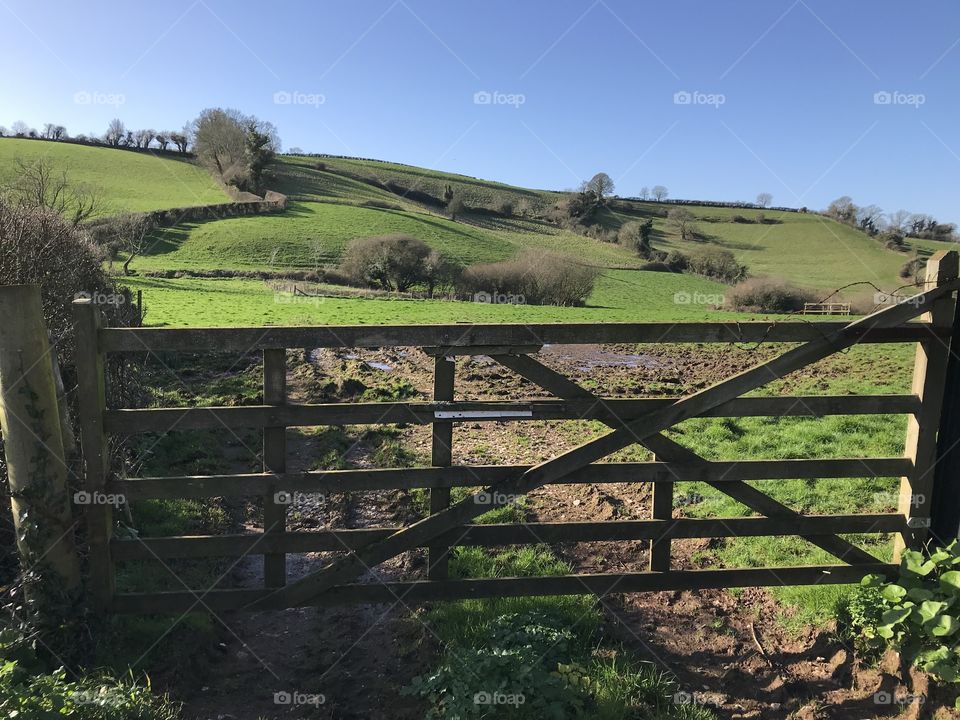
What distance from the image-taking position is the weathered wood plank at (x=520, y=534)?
4457 millimetres

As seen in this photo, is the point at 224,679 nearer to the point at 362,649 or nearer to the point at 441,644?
the point at 362,649

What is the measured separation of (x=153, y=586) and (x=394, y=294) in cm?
4012

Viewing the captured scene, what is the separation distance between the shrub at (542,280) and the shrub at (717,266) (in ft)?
88.1

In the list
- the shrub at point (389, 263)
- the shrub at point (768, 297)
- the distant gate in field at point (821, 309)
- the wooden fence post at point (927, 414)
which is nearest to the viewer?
the wooden fence post at point (927, 414)

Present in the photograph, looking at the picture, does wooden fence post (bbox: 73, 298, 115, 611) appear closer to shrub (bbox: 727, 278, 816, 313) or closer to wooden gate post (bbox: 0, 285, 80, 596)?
wooden gate post (bbox: 0, 285, 80, 596)

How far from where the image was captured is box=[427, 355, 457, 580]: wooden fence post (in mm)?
4461

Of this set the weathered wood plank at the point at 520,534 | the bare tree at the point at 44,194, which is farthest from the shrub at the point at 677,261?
the weathered wood plank at the point at 520,534

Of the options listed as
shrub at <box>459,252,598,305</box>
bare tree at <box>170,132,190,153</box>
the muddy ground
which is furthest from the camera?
bare tree at <box>170,132,190,153</box>

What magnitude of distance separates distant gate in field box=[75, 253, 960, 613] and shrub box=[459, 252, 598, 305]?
37.1 meters

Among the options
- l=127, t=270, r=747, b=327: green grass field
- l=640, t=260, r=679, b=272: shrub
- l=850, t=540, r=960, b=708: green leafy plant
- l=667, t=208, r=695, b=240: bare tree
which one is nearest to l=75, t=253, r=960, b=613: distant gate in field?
l=850, t=540, r=960, b=708: green leafy plant

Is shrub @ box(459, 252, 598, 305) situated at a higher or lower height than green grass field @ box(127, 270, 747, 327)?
higher

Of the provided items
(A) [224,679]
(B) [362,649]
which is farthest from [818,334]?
(A) [224,679]

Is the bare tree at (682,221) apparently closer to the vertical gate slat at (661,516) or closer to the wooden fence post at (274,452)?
the vertical gate slat at (661,516)

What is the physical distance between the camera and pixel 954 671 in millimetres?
3887
